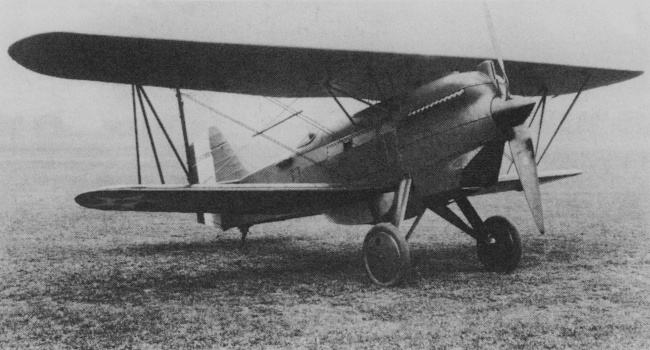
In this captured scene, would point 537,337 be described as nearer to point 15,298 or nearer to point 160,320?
point 160,320

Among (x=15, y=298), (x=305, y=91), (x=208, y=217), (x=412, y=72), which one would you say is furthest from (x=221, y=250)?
(x=412, y=72)

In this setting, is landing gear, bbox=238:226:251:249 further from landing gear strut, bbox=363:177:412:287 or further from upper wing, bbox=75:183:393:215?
landing gear strut, bbox=363:177:412:287

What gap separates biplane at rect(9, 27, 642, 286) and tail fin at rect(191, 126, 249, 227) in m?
2.53

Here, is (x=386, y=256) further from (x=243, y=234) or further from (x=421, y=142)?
(x=243, y=234)

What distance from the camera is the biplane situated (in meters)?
5.10

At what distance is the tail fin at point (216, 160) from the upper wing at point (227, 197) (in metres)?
2.77

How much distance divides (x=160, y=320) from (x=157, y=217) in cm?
884

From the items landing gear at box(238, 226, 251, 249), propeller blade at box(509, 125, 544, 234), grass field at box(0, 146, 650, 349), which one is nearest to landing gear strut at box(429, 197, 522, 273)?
grass field at box(0, 146, 650, 349)

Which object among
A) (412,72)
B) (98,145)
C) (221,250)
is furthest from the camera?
(98,145)

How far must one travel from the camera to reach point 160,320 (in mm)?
4156

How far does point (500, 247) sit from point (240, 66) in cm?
352

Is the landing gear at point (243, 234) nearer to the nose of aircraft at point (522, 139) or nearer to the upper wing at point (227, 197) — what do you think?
the upper wing at point (227, 197)

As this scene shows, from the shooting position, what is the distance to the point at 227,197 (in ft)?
18.9

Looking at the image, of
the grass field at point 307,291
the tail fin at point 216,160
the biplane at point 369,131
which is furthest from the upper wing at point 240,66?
the tail fin at point 216,160
